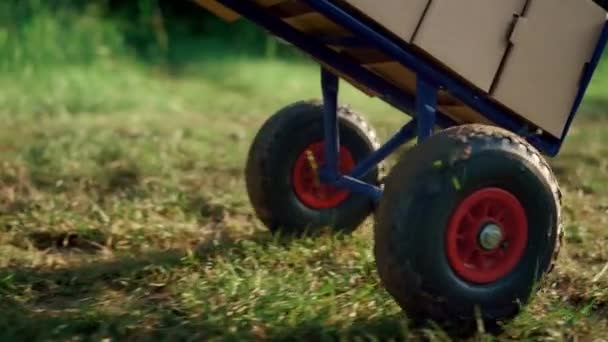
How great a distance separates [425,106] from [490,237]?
1.47 ft

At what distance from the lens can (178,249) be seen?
2.94 metres

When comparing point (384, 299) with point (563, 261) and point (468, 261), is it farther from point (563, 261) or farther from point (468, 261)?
point (563, 261)

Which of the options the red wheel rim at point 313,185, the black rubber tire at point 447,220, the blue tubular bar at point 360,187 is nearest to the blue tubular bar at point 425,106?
the black rubber tire at point 447,220

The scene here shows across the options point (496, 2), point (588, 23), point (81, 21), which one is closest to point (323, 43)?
point (496, 2)

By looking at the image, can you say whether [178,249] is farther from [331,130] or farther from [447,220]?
[447,220]

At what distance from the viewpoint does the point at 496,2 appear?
236cm

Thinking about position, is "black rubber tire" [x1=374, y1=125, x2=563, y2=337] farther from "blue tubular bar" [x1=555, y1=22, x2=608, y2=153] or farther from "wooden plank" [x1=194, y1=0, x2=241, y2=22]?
"wooden plank" [x1=194, y1=0, x2=241, y2=22]

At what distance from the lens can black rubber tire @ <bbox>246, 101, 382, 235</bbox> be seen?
303 centimetres

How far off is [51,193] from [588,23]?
2237 millimetres

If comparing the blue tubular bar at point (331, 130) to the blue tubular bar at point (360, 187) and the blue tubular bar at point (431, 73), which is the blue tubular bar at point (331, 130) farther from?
the blue tubular bar at point (431, 73)

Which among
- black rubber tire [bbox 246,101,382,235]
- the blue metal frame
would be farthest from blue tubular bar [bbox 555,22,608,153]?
black rubber tire [bbox 246,101,382,235]

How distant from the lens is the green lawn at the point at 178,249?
7.04 ft

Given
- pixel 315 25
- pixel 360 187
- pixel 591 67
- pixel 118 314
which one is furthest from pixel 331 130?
pixel 118 314

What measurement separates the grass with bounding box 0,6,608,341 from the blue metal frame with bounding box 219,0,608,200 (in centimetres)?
31
